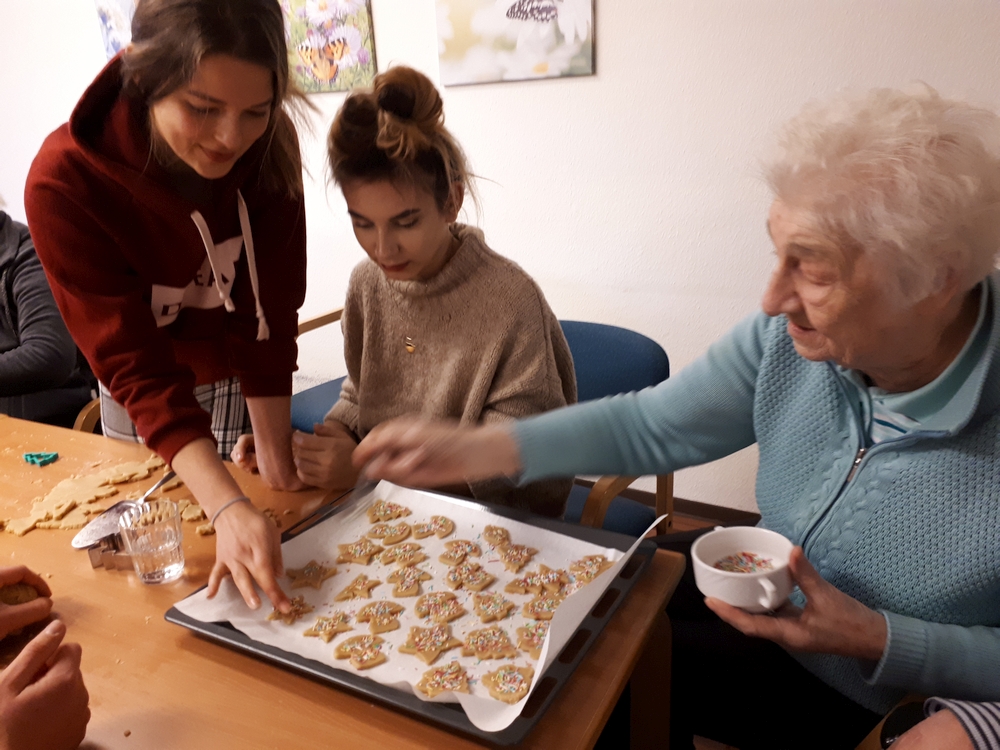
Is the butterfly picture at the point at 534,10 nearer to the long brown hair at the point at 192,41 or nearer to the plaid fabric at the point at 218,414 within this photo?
the long brown hair at the point at 192,41

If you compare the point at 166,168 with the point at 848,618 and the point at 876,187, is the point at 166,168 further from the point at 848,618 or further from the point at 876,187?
the point at 848,618

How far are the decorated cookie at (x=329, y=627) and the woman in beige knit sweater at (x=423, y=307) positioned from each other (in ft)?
1.28

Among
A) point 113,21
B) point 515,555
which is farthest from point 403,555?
point 113,21

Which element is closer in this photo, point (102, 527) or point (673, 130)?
point (102, 527)

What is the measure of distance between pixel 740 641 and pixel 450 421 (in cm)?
73

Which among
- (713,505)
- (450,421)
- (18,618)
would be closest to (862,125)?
(450,421)

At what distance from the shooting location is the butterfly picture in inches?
92.2

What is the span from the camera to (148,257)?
1367 millimetres

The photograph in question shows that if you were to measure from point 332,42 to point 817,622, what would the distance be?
2.80 m

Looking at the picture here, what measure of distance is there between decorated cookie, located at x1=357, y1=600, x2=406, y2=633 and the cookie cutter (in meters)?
0.42

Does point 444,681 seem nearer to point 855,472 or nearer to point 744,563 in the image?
point 744,563

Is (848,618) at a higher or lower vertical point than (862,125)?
lower

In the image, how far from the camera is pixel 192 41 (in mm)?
1059

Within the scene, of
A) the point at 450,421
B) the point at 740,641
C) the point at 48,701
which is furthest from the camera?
the point at 450,421
